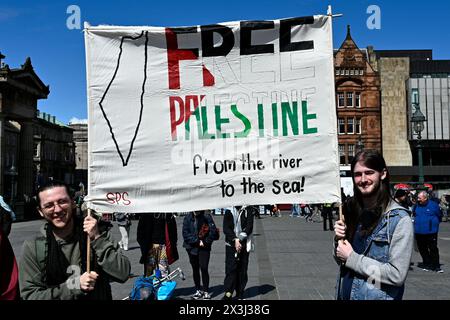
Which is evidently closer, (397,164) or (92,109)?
(92,109)

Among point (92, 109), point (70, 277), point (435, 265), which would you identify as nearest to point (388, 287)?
point (70, 277)

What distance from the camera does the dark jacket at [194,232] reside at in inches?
339

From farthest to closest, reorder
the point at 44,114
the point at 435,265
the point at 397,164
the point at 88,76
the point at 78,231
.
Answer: the point at 44,114
the point at 397,164
the point at 435,265
the point at 88,76
the point at 78,231

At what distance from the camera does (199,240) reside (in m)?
8.59

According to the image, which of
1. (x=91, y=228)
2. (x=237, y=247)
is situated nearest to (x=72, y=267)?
(x=91, y=228)

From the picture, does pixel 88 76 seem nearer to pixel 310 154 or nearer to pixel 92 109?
pixel 92 109

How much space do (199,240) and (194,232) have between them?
0.56ft

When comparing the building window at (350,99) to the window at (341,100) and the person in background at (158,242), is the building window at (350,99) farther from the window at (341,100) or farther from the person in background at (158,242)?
the person in background at (158,242)

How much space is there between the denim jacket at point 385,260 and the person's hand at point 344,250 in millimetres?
39

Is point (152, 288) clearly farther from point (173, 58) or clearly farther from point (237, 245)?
point (173, 58)

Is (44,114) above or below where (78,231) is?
above

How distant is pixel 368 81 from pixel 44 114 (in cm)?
6923

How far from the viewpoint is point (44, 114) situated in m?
99.5

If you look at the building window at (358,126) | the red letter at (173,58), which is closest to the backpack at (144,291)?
the red letter at (173,58)
